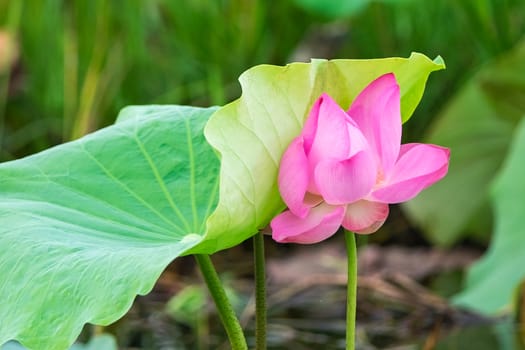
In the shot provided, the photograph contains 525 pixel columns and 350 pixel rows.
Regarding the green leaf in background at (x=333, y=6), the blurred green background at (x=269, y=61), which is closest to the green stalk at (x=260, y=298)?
the green leaf in background at (x=333, y=6)

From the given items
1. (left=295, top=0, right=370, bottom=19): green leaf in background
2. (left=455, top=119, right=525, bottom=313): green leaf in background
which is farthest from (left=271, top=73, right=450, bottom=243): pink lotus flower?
(left=295, top=0, right=370, bottom=19): green leaf in background

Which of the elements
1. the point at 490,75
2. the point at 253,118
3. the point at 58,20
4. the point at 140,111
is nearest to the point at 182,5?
the point at 58,20

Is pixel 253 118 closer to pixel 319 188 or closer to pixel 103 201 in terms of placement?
pixel 319 188

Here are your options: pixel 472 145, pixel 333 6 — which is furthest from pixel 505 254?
pixel 472 145

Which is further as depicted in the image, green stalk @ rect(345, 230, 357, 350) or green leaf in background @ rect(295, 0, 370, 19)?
green leaf in background @ rect(295, 0, 370, 19)

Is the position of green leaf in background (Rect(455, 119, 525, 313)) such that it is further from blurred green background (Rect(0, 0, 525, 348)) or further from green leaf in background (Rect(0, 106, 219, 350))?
green leaf in background (Rect(0, 106, 219, 350))

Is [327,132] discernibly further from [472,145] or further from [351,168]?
[472,145]

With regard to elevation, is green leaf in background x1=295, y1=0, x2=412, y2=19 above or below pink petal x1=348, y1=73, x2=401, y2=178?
above

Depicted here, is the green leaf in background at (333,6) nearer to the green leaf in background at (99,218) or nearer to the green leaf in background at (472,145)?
the green leaf in background at (472,145)
